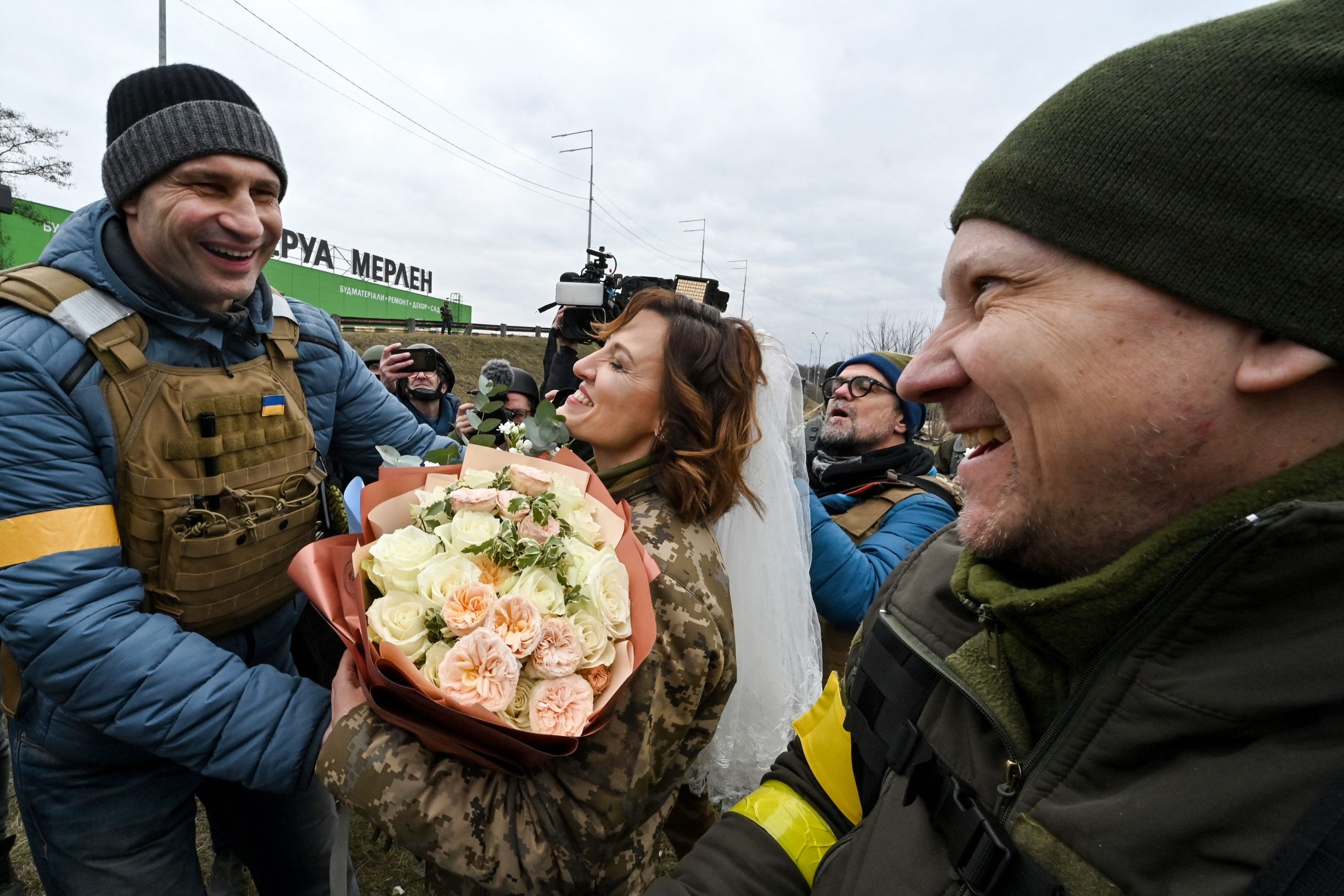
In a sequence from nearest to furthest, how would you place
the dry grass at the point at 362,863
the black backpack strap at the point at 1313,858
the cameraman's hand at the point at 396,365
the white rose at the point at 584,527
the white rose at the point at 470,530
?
the black backpack strap at the point at 1313,858
the white rose at the point at 470,530
the white rose at the point at 584,527
the dry grass at the point at 362,863
the cameraman's hand at the point at 396,365

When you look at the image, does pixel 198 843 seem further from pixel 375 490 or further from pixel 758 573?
pixel 758 573

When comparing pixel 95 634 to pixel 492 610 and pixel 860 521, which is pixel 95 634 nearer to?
pixel 492 610

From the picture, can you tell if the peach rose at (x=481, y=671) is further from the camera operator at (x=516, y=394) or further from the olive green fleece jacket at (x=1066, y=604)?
the camera operator at (x=516, y=394)

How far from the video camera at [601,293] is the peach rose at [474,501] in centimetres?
129

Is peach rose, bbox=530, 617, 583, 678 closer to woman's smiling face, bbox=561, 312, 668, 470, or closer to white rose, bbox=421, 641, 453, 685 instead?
white rose, bbox=421, 641, 453, 685

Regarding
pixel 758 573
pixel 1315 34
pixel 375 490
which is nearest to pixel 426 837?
pixel 375 490

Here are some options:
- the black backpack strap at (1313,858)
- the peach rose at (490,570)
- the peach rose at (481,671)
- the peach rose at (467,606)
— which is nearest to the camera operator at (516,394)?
the peach rose at (490,570)

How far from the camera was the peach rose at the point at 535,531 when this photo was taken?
1.45 m

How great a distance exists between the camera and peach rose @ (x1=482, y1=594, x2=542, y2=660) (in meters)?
1.22

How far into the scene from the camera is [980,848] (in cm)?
87

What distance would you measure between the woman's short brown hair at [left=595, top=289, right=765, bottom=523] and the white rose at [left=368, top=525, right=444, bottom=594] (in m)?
0.76

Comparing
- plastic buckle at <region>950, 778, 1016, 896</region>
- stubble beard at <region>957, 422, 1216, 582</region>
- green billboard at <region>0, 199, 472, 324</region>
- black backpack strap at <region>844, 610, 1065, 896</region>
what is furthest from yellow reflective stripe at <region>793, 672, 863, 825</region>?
green billboard at <region>0, 199, 472, 324</region>

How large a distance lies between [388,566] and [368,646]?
0.56 feet

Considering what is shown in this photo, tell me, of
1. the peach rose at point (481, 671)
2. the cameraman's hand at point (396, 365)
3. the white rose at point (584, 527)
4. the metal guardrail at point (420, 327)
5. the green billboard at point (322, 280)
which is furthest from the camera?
the metal guardrail at point (420, 327)
